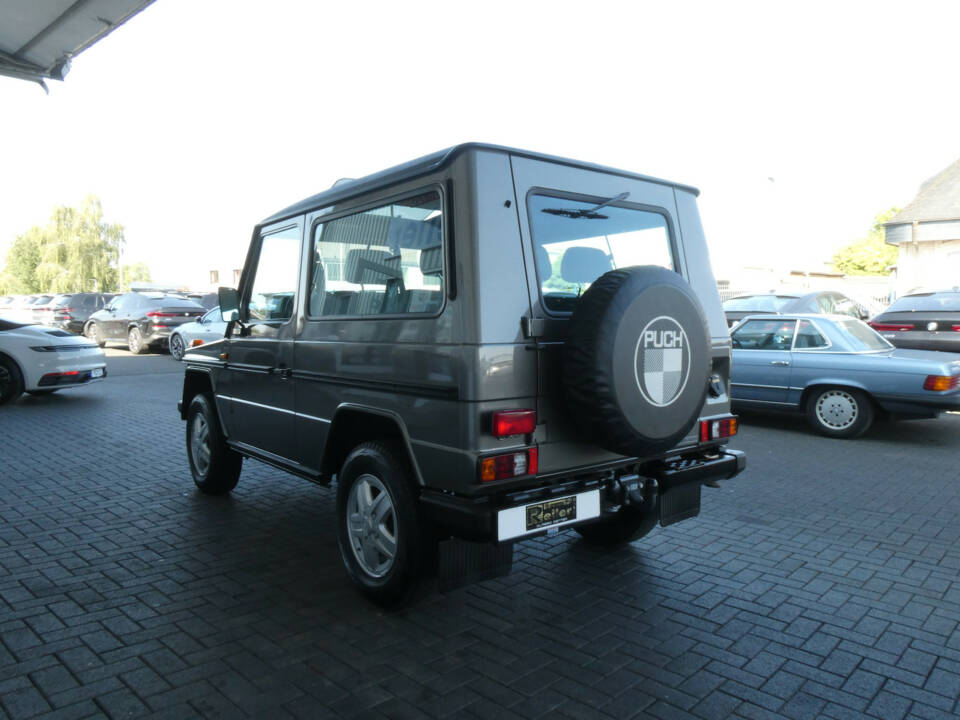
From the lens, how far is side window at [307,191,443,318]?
3.54m

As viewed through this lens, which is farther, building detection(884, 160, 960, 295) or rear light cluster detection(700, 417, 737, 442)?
building detection(884, 160, 960, 295)

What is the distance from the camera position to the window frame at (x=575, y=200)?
11.4 ft

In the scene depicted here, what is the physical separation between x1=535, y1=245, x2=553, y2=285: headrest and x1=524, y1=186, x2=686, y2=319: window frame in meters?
0.02

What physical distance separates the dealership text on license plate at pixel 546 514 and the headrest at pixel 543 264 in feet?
3.48

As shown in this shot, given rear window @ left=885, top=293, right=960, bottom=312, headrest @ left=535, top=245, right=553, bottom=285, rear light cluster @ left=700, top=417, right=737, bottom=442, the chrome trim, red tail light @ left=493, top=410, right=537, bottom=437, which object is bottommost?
rear light cluster @ left=700, top=417, right=737, bottom=442

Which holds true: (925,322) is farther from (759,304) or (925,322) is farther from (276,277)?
(276,277)

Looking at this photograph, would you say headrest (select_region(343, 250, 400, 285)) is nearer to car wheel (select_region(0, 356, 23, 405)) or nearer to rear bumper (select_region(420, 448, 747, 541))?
rear bumper (select_region(420, 448, 747, 541))

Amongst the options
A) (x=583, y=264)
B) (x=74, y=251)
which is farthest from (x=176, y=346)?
(x=74, y=251)

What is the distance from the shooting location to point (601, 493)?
3.64m

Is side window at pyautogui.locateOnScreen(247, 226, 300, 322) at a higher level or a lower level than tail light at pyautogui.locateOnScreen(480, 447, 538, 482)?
higher

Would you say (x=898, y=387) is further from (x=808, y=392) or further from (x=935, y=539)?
(x=935, y=539)

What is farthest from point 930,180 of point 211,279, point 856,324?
point 211,279

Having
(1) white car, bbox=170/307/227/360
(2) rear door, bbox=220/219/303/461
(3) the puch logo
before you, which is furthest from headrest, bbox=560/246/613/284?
(1) white car, bbox=170/307/227/360

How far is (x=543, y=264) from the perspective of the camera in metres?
3.55
